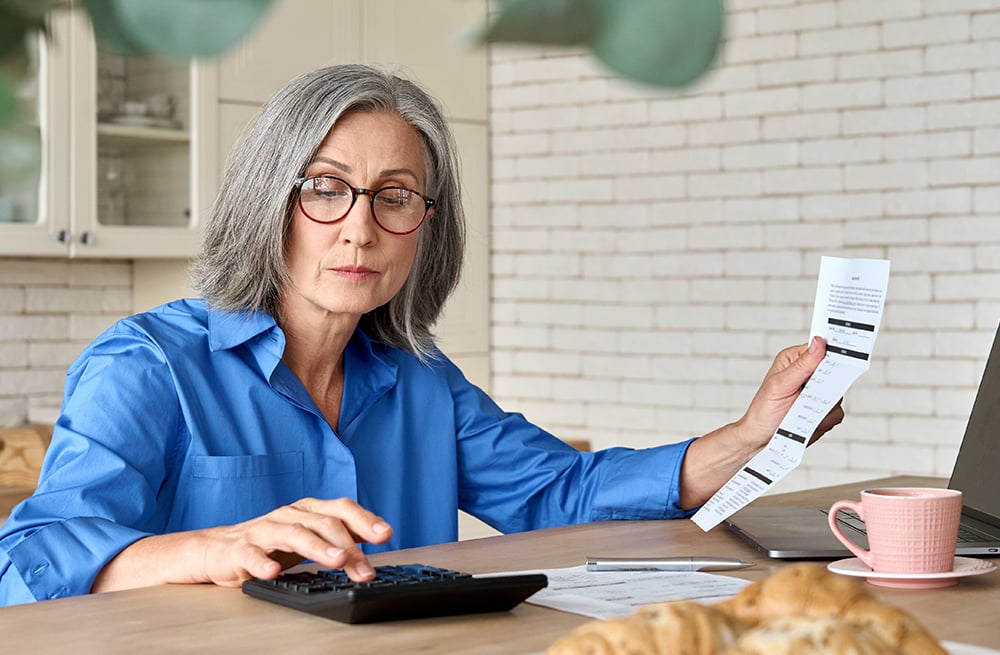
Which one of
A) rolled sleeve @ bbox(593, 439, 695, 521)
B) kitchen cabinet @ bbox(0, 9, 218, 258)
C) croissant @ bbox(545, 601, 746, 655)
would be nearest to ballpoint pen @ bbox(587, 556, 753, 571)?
rolled sleeve @ bbox(593, 439, 695, 521)

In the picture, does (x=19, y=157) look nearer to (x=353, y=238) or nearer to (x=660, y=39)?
(x=660, y=39)

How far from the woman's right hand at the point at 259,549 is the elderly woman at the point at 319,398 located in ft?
0.05

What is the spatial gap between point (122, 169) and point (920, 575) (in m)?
3.20

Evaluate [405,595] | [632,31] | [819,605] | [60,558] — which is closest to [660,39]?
[632,31]

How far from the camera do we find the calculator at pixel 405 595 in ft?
3.66

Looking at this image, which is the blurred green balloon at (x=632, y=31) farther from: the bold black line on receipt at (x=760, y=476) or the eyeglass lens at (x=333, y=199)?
the eyeglass lens at (x=333, y=199)

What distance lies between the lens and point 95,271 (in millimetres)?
4344

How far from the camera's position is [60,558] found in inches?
57.6

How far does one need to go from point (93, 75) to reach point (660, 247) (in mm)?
2004

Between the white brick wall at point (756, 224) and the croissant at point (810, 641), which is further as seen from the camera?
the white brick wall at point (756, 224)

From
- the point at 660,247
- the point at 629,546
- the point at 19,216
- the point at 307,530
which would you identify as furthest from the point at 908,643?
the point at 660,247

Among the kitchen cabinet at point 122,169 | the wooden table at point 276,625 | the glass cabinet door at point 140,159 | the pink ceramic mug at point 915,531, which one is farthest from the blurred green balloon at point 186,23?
the glass cabinet door at point 140,159

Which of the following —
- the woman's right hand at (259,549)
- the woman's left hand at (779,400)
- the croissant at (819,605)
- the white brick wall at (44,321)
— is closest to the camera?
the croissant at (819,605)

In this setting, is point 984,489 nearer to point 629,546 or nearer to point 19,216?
point 629,546
